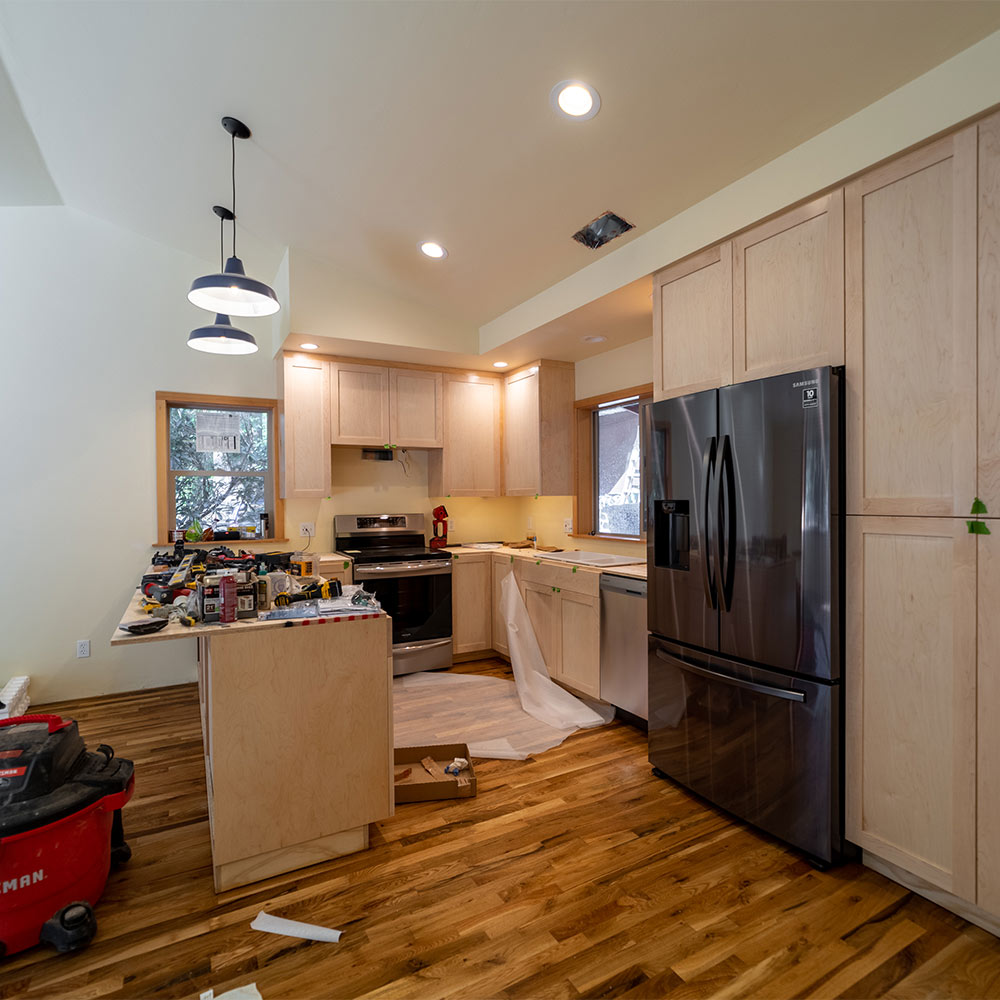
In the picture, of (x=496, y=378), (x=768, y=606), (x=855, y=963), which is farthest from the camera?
(x=496, y=378)

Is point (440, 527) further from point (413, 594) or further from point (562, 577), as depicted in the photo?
point (562, 577)

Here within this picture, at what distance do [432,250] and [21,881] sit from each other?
3.35 m

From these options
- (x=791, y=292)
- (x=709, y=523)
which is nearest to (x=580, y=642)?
(x=709, y=523)

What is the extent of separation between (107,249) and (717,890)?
5061mm

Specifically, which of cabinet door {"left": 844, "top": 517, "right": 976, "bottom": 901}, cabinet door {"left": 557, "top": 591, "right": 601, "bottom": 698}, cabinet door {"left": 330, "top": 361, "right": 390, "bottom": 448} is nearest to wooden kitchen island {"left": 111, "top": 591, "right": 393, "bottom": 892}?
cabinet door {"left": 557, "top": 591, "right": 601, "bottom": 698}

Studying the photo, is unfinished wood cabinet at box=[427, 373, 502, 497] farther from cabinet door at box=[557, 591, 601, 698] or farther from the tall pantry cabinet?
the tall pantry cabinet

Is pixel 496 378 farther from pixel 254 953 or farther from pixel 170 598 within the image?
pixel 254 953

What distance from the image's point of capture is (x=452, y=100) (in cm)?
234

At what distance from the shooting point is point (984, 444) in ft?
5.59

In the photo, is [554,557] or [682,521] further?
[554,557]

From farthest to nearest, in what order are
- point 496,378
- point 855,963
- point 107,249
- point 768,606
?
point 496,378 < point 107,249 < point 768,606 < point 855,963

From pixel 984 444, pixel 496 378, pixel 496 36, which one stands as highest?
pixel 496 36

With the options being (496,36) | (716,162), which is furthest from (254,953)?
(716,162)

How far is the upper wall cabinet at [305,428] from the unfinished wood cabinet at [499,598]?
56.8 inches
